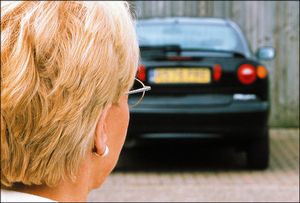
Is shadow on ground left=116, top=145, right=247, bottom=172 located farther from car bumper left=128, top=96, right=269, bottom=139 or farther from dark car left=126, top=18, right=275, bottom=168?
car bumper left=128, top=96, right=269, bottom=139

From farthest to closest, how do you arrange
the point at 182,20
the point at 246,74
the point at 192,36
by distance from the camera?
the point at 182,20 < the point at 192,36 < the point at 246,74

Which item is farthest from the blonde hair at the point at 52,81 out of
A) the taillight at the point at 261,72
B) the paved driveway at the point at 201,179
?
the taillight at the point at 261,72

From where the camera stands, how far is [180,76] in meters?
8.02

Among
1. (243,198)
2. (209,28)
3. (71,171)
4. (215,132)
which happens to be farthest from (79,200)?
(209,28)

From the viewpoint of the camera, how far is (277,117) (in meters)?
12.2

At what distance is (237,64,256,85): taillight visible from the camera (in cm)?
806

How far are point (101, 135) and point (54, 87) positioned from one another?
158 millimetres

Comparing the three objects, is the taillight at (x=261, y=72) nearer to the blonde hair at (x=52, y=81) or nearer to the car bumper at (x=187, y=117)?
the car bumper at (x=187, y=117)

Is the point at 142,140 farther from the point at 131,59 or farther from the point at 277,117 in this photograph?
the point at 131,59

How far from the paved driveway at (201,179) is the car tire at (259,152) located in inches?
3.0

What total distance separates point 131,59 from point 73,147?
0.19 m

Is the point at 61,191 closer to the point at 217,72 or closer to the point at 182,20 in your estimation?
the point at 217,72

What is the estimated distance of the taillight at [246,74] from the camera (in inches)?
317

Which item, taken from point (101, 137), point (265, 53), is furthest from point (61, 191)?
point (265, 53)
